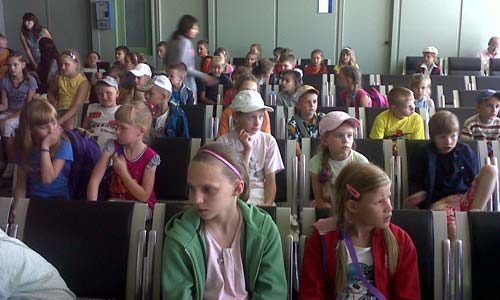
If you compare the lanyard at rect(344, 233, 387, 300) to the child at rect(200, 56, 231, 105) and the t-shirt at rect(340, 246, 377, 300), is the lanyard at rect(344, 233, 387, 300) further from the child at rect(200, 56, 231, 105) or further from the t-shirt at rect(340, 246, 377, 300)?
the child at rect(200, 56, 231, 105)

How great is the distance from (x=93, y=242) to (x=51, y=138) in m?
0.99

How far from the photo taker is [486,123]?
4094mm

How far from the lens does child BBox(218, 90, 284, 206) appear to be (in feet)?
10.4

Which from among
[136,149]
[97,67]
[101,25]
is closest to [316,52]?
[97,67]

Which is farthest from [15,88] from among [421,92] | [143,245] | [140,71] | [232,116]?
[143,245]

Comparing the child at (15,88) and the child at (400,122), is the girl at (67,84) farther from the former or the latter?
the child at (400,122)

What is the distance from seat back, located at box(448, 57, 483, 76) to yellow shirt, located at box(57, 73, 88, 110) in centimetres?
680

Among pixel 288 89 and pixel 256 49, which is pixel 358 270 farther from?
pixel 256 49

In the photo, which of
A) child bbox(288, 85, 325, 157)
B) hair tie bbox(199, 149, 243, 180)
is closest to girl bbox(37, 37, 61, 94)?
child bbox(288, 85, 325, 157)

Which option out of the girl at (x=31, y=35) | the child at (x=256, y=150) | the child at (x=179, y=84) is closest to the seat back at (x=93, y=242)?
the child at (x=256, y=150)

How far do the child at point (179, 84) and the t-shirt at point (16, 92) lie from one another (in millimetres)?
2061

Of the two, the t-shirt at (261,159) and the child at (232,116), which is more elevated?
the child at (232,116)

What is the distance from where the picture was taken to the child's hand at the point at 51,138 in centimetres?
285

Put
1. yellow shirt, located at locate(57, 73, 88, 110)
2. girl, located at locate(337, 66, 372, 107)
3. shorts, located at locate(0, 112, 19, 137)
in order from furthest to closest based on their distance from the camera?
shorts, located at locate(0, 112, 19, 137), yellow shirt, located at locate(57, 73, 88, 110), girl, located at locate(337, 66, 372, 107)
